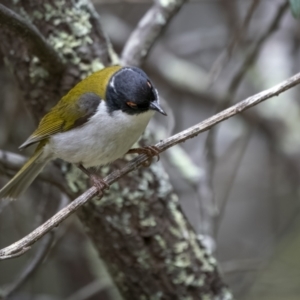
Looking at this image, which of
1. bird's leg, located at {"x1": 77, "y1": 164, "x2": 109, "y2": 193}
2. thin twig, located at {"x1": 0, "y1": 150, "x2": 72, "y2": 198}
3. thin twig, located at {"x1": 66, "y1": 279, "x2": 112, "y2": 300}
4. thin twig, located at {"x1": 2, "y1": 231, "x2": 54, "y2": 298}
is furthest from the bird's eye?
thin twig, located at {"x1": 66, "y1": 279, "x2": 112, "y2": 300}

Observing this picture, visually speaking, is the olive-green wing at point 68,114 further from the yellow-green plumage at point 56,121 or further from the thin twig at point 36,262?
the thin twig at point 36,262

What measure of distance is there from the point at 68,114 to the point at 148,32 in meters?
0.65

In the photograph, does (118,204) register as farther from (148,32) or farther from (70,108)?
(148,32)

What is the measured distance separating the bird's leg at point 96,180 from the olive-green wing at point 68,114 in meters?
0.19

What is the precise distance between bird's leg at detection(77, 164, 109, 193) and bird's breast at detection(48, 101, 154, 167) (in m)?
0.04

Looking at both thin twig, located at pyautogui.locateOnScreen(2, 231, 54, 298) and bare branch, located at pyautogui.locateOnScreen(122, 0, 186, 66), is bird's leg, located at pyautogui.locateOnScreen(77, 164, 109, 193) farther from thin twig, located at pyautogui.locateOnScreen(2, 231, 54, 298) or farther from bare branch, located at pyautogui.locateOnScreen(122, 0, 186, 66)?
bare branch, located at pyautogui.locateOnScreen(122, 0, 186, 66)

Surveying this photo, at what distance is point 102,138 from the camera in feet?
7.67

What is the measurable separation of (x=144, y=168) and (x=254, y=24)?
266 cm

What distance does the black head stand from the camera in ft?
7.13

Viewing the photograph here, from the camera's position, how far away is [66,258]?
4.15m

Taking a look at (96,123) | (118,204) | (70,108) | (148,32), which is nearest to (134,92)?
(96,123)

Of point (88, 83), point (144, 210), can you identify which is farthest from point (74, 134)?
point (144, 210)

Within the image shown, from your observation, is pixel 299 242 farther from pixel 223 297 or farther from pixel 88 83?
pixel 88 83

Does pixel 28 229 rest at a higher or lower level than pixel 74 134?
lower
